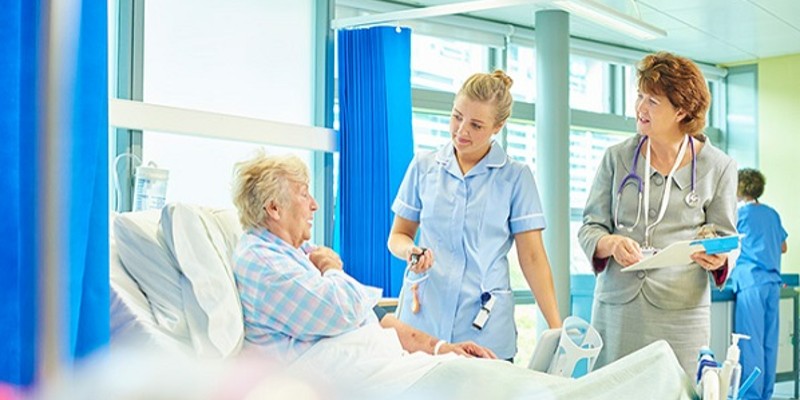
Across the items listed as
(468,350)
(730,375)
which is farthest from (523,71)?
(730,375)

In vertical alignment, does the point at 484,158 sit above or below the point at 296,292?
above

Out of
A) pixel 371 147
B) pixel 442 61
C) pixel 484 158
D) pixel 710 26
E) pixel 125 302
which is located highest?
pixel 710 26

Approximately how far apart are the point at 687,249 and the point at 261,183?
1036 millimetres

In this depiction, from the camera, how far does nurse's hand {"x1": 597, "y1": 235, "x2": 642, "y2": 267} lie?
7.57ft

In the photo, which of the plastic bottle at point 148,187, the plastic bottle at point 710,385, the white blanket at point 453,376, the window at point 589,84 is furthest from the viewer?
the window at point 589,84

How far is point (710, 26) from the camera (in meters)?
6.40

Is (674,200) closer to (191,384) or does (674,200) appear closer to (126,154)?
(126,154)

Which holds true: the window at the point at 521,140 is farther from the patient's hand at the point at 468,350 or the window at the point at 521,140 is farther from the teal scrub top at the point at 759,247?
the patient's hand at the point at 468,350

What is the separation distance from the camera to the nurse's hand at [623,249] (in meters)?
2.31

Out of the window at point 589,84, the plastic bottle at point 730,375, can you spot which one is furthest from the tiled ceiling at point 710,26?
the plastic bottle at point 730,375

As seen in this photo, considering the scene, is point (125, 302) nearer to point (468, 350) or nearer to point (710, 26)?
point (468, 350)

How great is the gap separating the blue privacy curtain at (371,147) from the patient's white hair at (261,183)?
1.33 metres

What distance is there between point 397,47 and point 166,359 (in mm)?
3471

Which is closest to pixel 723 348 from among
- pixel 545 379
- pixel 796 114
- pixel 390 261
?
pixel 796 114
